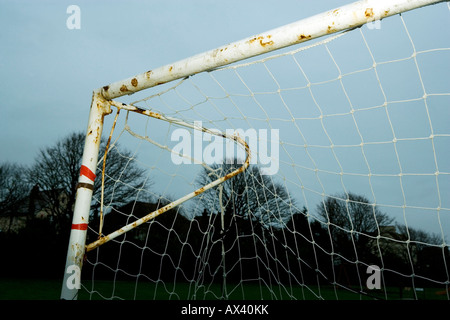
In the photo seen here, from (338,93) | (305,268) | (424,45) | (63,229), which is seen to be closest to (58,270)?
(63,229)

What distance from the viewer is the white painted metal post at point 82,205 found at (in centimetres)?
198

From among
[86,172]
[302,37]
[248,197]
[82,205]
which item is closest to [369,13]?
[302,37]

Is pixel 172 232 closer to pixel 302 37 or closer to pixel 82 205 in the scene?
pixel 82 205

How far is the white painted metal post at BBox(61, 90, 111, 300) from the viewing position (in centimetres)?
198

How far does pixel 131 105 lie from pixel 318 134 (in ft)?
6.97

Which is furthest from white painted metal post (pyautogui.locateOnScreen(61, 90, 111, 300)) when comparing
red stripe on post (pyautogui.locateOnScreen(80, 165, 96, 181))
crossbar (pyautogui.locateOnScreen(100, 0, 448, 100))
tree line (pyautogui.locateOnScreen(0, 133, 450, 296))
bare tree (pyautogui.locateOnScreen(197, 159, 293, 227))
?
tree line (pyautogui.locateOnScreen(0, 133, 450, 296))

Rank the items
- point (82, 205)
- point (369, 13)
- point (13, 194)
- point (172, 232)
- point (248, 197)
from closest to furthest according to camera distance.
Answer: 1. point (369, 13)
2. point (82, 205)
3. point (248, 197)
4. point (172, 232)
5. point (13, 194)

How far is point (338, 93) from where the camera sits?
307 centimetres

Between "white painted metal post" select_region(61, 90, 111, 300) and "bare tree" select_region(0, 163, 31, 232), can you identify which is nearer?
"white painted metal post" select_region(61, 90, 111, 300)

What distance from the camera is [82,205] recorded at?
2115 millimetres

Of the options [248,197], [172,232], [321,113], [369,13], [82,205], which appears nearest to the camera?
[369,13]

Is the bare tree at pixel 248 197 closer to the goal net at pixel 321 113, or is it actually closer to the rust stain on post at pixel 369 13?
the goal net at pixel 321 113

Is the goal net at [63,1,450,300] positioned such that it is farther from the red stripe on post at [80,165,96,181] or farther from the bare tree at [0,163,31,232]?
the bare tree at [0,163,31,232]

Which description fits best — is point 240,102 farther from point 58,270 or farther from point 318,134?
point 58,270
